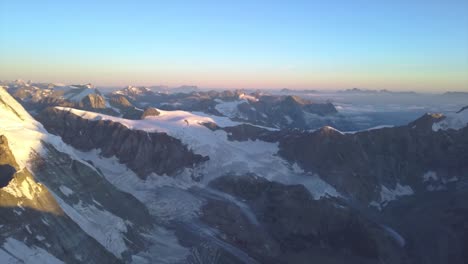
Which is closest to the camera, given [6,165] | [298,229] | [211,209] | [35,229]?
[35,229]

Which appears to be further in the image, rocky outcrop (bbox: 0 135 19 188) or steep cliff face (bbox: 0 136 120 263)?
rocky outcrop (bbox: 0 135 19 188)

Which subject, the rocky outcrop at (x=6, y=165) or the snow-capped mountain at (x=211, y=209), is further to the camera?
the rocky outcrop at (x=6, y=165)

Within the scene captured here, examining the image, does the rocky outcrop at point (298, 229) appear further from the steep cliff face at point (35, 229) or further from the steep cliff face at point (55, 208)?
the steep cliff face at point (35, 229)

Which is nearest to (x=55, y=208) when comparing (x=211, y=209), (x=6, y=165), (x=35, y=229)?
(x=35, y=229)

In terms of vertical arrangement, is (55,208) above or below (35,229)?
above

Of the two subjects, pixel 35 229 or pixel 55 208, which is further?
pixel 55 208

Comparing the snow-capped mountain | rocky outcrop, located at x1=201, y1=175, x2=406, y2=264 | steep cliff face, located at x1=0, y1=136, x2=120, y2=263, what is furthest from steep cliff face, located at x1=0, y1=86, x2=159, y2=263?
rocky outcrop, located at x1=201, y1=175, x2=406, y2=264

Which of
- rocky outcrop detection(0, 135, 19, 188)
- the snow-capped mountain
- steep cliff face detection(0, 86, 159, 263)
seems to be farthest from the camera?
rocky outcrop detection(0, 135, 19, 188)

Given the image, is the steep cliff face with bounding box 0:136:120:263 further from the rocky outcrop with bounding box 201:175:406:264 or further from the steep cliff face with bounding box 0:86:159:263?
the rocky outcrop with bounding box 201:175:406:264

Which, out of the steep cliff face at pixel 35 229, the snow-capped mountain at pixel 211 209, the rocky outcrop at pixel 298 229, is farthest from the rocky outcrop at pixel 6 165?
the rocky outcrop at pixel 298 229

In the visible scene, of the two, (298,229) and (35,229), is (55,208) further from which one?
(298,229)
